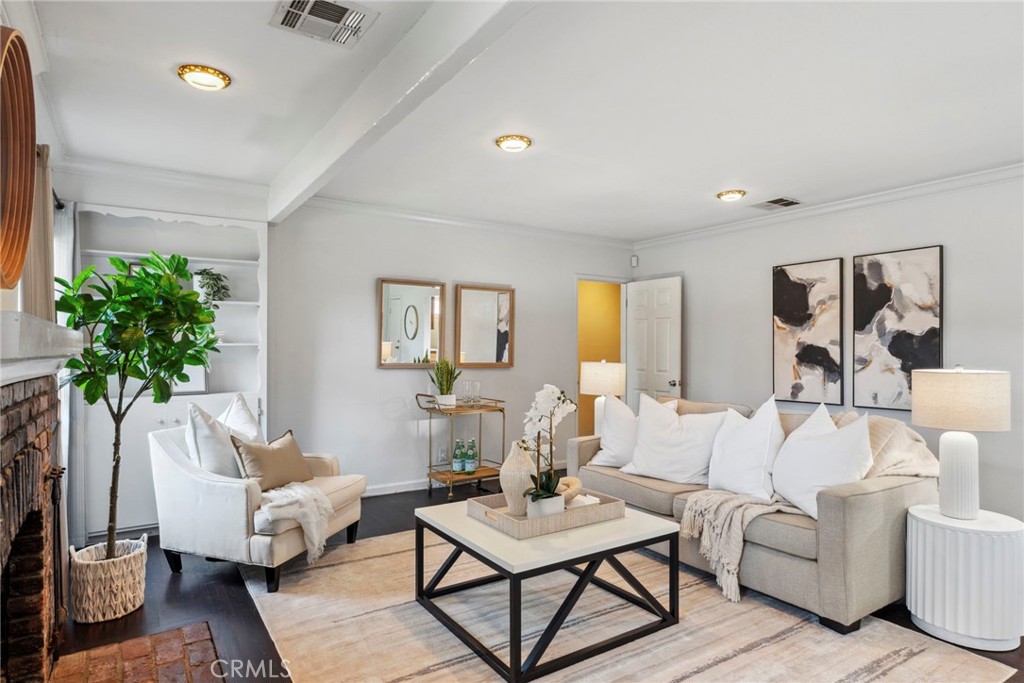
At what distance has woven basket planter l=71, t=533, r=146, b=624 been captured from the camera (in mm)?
2668

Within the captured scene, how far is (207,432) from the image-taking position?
3.23 metres

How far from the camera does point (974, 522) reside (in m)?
2.59

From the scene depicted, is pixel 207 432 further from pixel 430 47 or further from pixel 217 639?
pixel 430 47

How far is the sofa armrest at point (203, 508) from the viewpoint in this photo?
9.87 ft

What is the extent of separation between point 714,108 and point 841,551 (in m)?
2.08

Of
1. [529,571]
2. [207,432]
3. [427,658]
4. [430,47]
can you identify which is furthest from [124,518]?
[430,47]

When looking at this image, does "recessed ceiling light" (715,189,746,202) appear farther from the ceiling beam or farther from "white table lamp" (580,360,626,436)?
the ceiling beam

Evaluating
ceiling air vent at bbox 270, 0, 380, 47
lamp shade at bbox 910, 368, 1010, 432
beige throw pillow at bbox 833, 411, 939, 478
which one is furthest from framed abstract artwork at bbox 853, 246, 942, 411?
ceiling air vent at bbox 270, 0, 380, 47

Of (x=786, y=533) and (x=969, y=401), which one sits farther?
(x=786, y=533)

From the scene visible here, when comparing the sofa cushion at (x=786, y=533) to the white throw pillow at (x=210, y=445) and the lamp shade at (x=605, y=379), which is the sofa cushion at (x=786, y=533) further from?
the white throw pillow at (x=210, y=445)

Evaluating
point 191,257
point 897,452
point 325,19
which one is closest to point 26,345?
point 325,19

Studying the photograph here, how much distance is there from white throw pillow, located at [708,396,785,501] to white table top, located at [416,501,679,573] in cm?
67

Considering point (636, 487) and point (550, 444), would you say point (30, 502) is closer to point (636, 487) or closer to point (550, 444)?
point (550, 444)

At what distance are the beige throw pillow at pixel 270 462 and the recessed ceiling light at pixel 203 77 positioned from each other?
5.82 ft
